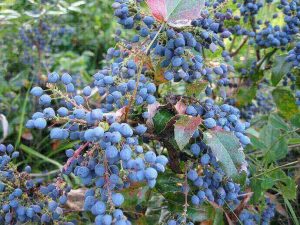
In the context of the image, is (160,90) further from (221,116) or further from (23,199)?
(23,199)

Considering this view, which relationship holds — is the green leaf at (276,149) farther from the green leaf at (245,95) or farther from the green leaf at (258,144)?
the green leaf at (245,95)

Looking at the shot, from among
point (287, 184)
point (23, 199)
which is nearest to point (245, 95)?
point (287, 184)

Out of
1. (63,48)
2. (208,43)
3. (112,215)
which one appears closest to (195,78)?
(208,43)

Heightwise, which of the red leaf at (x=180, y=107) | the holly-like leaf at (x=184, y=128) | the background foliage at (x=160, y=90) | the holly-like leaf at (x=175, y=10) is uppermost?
the holly-like leaf at (x=175, y=10)

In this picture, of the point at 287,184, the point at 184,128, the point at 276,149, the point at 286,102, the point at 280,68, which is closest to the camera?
the point at 184,128

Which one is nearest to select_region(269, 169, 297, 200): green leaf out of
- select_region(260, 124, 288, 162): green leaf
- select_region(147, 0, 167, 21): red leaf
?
select_region(260, 124, 288, 162): green leaf

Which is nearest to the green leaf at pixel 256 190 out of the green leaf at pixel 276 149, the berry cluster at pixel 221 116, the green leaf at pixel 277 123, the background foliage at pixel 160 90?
the background foliage at pixel 160 90

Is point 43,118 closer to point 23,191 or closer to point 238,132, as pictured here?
point 23,191
